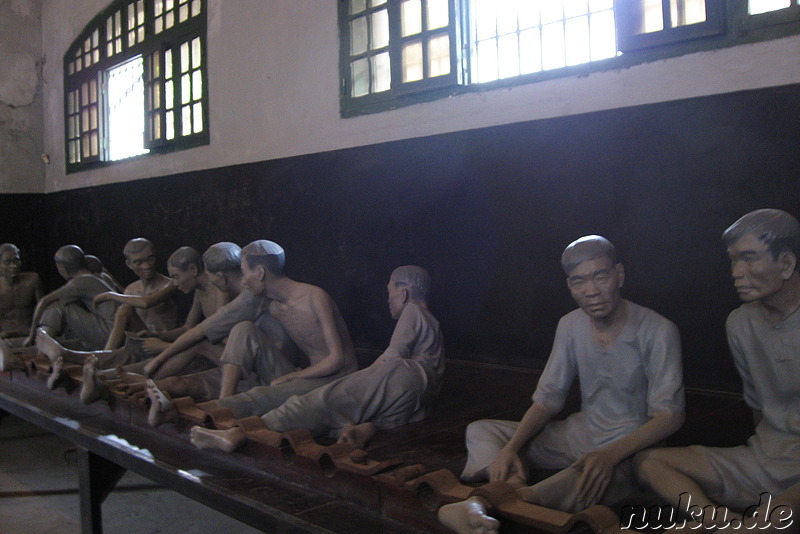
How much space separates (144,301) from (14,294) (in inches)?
97.5

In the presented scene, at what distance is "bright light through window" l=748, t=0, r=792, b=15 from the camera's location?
3.99 meters

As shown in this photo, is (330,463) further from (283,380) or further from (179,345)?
(179,345)

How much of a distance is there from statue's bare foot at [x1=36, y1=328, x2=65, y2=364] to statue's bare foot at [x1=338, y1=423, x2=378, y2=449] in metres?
2.58

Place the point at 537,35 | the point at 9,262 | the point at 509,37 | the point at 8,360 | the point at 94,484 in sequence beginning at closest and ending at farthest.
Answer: the point at 94,484 → the point at 537,35 → the point at 509,37 → the point at 8,360 → the point at 9,262

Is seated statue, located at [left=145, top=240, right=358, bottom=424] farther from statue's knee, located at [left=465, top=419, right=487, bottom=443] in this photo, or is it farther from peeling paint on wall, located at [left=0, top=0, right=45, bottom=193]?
peeling paint on wall, located at [left=0, top=0, right=45, bottom=193]

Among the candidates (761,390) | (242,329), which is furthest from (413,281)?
(761,390)

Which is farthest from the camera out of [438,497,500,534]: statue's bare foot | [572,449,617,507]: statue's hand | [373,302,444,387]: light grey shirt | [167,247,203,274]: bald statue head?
[167,247,203,274]: bald statue head

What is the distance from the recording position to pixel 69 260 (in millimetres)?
5855

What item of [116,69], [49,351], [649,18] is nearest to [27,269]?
[116,69]

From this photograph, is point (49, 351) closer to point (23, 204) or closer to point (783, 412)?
point (783, 412)

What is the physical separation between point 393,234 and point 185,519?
8.88ft

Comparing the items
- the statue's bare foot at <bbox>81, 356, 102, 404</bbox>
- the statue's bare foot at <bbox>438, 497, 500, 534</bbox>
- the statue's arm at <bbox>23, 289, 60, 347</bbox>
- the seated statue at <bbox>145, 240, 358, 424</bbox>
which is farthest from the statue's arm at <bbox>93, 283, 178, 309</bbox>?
the statue's bare foot at <bbox>438, 497, 500, 534</bbox>

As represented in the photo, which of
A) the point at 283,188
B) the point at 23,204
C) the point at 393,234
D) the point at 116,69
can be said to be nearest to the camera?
the point at 393,234

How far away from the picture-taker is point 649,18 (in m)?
4.45
